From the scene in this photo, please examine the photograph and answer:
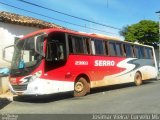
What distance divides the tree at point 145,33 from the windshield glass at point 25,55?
29559 mm

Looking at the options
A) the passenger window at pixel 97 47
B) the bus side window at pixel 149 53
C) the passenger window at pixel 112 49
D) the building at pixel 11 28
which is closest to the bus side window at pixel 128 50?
the passenger window at pixel 112 49

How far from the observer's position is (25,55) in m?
15.0

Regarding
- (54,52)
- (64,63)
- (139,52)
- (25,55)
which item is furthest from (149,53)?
(25,55)

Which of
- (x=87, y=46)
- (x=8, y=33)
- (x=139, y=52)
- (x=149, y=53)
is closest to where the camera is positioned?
(x=87, y=46)

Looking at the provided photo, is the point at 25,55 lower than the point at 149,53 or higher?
lower

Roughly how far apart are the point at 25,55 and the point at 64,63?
171cm

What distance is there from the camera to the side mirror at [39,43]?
14.1 metres

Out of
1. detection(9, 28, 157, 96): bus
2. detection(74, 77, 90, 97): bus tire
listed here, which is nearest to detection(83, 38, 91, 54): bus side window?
detection(9, 28, 157, 96): bus

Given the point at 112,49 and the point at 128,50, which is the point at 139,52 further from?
the point at 112,49

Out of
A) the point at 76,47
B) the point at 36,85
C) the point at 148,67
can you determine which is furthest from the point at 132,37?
the point at 36,85

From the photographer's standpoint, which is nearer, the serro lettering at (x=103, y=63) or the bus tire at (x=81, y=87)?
the bus tire at (x=81, y=87)

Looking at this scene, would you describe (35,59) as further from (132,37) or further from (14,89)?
(132,37)

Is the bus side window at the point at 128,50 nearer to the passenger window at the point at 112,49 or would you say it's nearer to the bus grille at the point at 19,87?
the passenger window at the point at 112,49

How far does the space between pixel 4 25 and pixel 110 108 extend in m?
12.0
